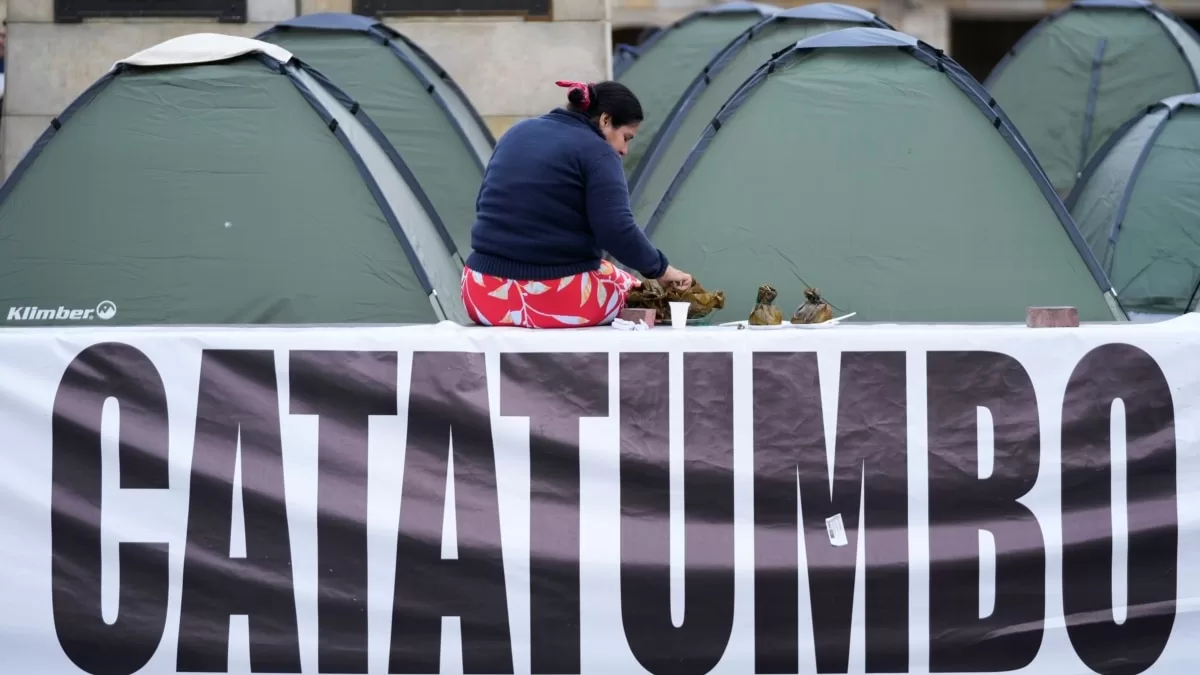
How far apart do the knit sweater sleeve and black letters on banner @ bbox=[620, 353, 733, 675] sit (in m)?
0.84

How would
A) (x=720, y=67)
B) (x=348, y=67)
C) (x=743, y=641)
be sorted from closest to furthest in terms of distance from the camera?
(x=743, y=641) < (x=348, y=67) < (x=720, y=67)

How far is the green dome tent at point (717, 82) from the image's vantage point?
816cm

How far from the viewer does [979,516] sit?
12.8 ft

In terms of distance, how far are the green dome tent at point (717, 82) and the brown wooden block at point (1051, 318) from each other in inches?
151

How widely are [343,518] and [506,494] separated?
425 mm

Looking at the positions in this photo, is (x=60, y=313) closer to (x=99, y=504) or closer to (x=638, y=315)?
(x=99, y=504)

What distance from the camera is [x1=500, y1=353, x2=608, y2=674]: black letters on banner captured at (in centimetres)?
387

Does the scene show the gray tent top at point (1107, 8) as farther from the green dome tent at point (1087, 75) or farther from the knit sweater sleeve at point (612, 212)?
the knit sweater sleeve at point (612, 212)

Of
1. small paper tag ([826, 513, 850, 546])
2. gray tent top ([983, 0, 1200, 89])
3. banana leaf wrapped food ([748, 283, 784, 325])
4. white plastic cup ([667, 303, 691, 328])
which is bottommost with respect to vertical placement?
small paper tag ([826, 513, 850, 546])

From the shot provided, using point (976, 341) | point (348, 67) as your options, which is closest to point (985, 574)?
point (976, 341)

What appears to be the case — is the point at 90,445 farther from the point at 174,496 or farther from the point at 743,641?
the point at 743,641

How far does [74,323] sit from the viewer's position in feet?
21.0

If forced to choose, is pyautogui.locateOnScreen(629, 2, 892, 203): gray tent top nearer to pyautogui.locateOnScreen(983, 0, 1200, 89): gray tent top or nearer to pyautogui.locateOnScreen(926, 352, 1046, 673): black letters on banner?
pyautogui.locateOnScreen(983, 0, 1200, 89): gray tent top

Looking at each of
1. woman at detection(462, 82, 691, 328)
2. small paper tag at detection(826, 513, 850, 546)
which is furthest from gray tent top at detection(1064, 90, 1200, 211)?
small paper tag at detection(826, 513, 850, 546)
